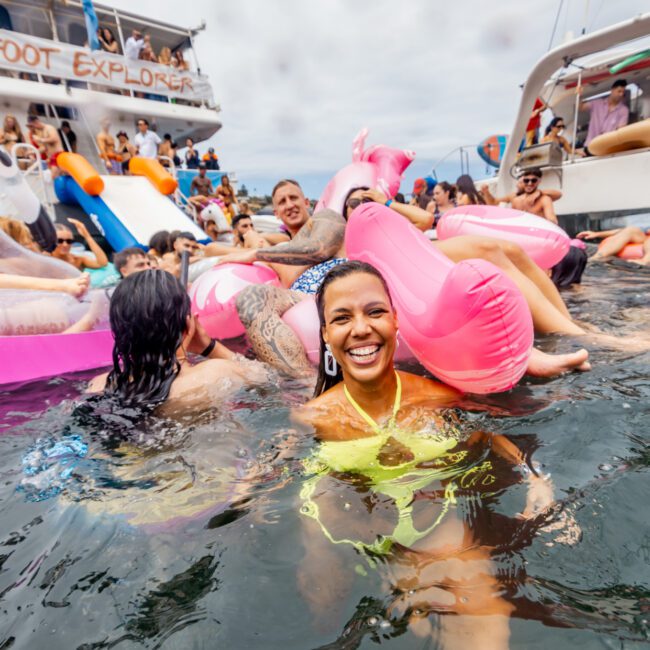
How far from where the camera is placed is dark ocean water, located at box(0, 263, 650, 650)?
1.11 meters

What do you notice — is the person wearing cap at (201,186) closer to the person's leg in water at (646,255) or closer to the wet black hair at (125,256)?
the wet black hair at (125,256)

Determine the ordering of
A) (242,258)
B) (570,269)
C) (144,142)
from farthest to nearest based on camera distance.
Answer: (144,142) < (570,269) < (242,258)

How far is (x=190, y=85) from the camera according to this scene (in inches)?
631

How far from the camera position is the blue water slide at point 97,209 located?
28.0ft

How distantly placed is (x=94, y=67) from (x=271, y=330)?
14.5 meters

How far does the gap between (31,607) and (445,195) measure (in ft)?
22.7

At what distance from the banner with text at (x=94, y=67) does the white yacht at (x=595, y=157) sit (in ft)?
38.3

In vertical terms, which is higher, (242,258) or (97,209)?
(97,209)

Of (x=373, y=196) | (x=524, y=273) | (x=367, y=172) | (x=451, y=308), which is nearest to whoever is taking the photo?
(x=451, y=308)

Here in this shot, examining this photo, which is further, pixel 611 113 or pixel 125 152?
pixel 125 152

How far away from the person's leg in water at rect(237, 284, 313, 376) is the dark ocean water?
0.66 meters

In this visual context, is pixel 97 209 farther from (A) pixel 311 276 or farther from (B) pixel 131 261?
(A) pixel 311 276

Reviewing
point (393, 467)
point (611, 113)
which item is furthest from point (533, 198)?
point (393, 467)

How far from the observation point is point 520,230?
3.06m
